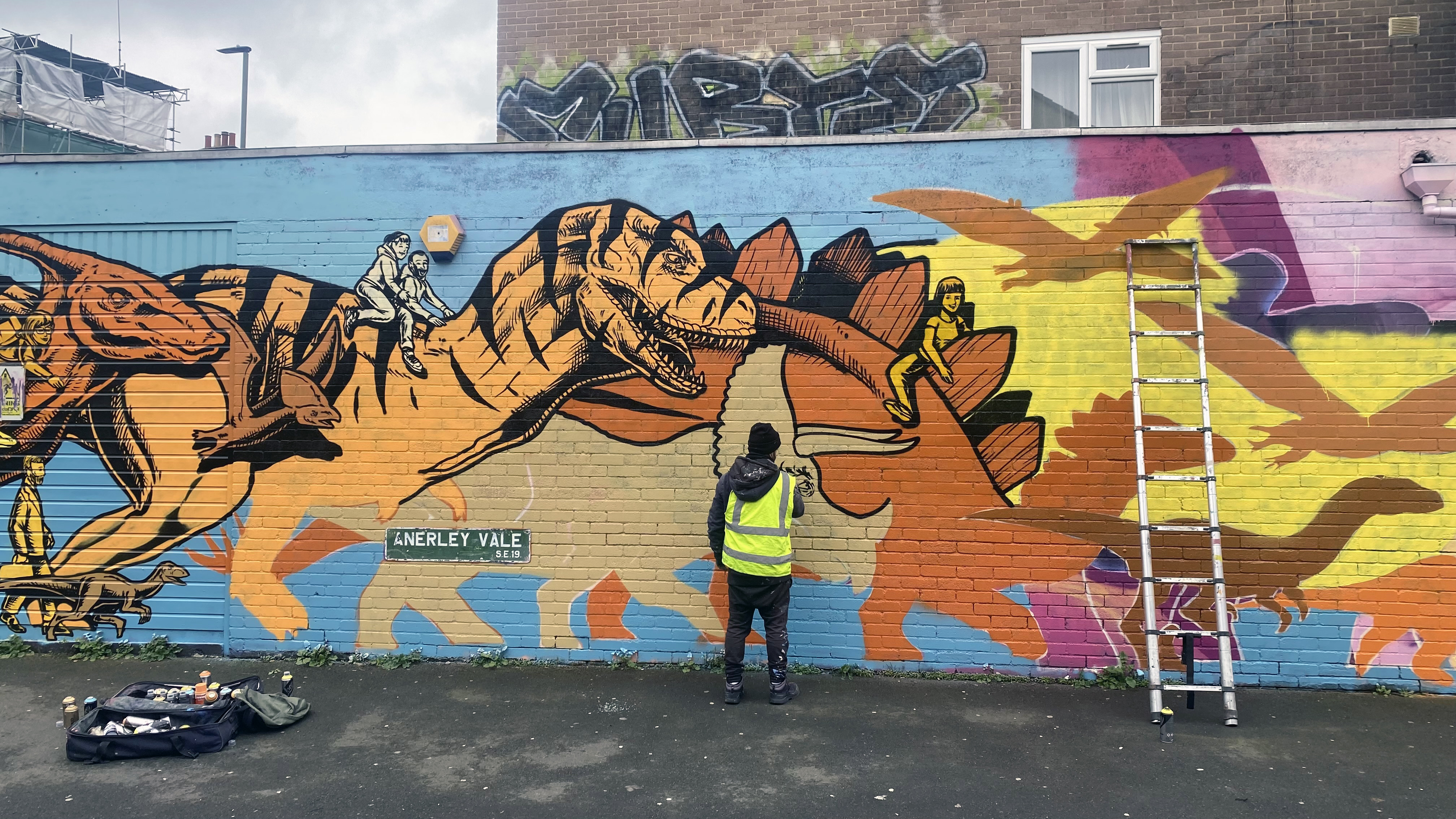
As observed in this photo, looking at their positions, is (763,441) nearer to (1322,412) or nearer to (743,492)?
(743,492)

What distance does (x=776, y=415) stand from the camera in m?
5.88

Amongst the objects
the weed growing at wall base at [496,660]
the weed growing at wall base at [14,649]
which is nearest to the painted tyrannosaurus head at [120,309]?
the weed growing at wall base at [14,649]

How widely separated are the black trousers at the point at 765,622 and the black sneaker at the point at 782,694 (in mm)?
52

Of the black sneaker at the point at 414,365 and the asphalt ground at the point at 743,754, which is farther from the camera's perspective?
the black sneaker at the point at 414,365

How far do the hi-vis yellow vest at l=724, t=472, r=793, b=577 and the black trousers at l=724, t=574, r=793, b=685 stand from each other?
122 millimetres

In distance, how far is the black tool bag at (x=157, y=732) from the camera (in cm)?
449

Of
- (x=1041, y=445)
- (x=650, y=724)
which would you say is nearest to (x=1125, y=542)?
(x=1041, y=445)

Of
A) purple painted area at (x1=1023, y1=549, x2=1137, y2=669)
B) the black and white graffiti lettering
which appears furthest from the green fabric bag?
the black and white graffiti lettering

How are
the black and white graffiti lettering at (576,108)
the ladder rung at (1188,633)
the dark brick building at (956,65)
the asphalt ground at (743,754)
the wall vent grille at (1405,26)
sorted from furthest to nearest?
the black and white graffiti lettering at (576,108) → the dark brick building at (956,65) → the wall vent grille at (1405,26) → the ladder rung at (1188,633) → the asphalt ground at (743,754)

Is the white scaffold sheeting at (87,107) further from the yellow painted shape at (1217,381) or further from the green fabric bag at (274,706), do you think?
the yellow painted shape at (1217,381)

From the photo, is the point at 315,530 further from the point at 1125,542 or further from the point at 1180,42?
the point at 1180,42

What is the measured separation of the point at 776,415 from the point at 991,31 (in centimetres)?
557

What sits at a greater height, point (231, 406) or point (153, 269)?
point (153, 269)

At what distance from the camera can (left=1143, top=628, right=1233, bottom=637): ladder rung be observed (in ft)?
16.4
